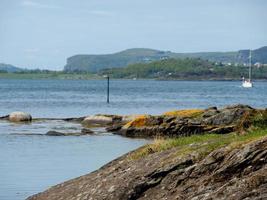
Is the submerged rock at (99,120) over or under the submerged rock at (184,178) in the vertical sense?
under

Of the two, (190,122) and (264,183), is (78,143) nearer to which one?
(190,122)

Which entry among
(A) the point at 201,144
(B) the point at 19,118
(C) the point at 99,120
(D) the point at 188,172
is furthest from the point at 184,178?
(B) the point at 19,118

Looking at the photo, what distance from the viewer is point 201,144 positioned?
15258 mm

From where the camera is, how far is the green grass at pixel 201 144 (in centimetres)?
1407

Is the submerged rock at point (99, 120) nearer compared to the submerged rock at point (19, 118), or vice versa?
the submerged rock at point (99, 120)

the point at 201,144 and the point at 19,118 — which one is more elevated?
the point at 201,144

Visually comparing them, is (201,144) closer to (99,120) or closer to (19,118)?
(99,120)

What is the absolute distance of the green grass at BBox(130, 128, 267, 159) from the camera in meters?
14.1

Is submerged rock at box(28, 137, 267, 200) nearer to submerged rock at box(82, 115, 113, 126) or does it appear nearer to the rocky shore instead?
the rocky shore

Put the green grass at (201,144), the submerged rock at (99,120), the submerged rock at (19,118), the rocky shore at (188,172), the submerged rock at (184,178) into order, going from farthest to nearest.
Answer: the submerged rock at (19,118) → the submerged rock at (99,120) → the green grass at (201,144) → the rocky shore at (188,172) → the submerged rock at (184,178)

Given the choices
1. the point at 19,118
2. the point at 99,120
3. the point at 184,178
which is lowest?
the point at 19,118

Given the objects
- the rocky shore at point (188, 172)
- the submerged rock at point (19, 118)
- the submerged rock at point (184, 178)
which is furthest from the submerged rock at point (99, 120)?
the submerged rock at point (184, 178)

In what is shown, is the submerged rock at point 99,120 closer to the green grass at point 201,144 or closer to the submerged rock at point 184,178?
the green grass at point 201,144

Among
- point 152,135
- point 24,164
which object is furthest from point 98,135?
point 24,164
